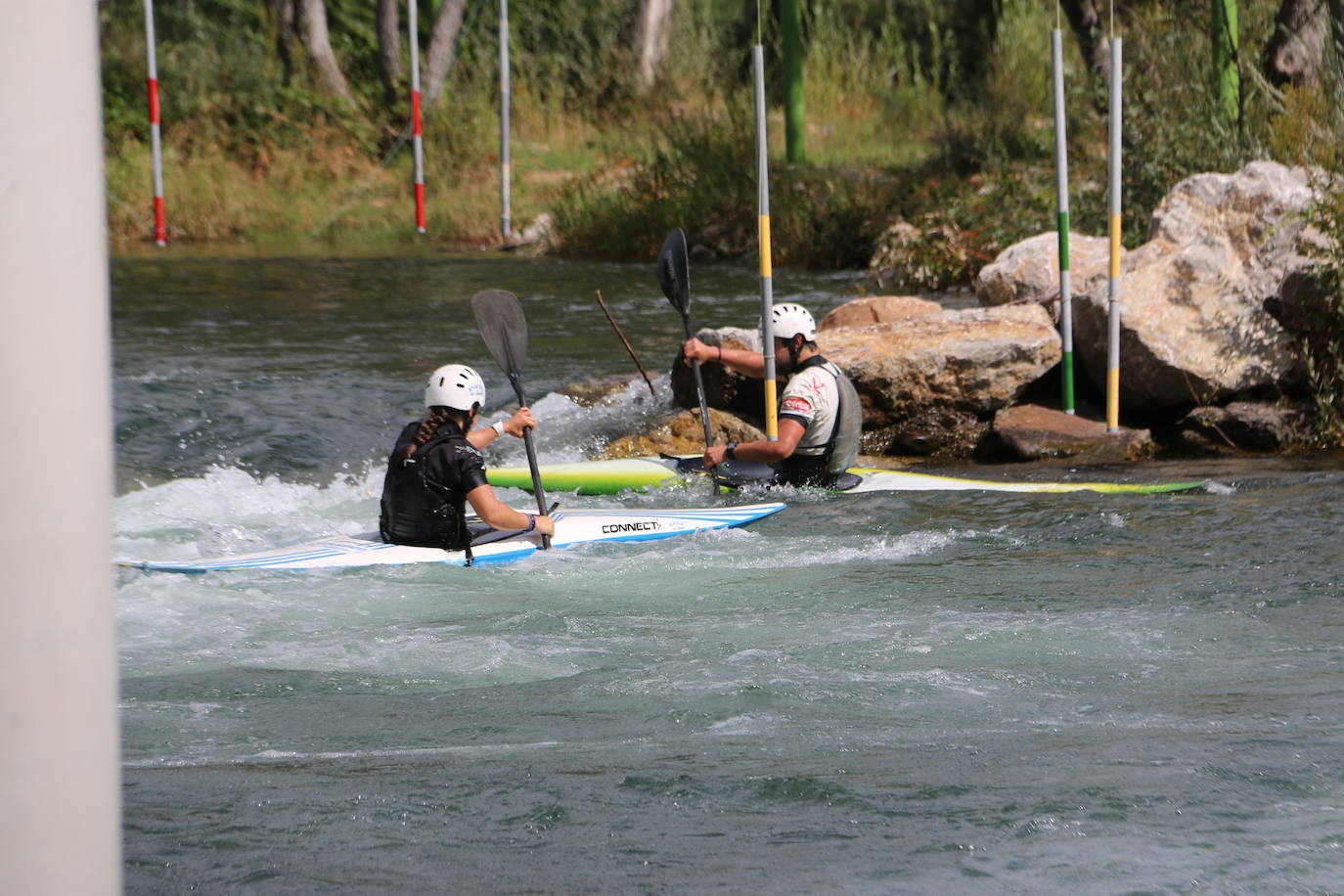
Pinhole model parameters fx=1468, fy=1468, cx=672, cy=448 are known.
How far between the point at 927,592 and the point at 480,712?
1.93 metres

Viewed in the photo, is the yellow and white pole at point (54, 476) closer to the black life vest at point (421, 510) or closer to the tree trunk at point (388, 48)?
the black life vest at point (421, 510)

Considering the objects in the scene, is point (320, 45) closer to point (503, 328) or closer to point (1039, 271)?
point (1039, 271)

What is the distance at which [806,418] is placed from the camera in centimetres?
714

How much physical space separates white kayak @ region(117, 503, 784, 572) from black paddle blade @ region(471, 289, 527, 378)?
840 millimetres

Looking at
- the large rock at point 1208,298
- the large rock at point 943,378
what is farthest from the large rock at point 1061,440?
the large rock at point 1208,298

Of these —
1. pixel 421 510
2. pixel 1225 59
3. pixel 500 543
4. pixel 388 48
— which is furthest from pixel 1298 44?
pixel 388 48

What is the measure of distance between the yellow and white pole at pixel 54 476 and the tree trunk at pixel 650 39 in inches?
833

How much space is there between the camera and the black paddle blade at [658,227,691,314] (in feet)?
27.0

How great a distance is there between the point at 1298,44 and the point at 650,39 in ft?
41.1

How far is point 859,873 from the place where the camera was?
2.99 meters

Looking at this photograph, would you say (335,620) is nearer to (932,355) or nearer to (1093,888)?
(1093,888)

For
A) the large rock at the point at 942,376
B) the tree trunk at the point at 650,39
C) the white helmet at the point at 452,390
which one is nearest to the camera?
the white helmet at the point at 452,390

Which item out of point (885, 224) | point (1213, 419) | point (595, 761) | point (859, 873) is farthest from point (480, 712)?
point (885, 224)

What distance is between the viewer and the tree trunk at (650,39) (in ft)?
72.8
